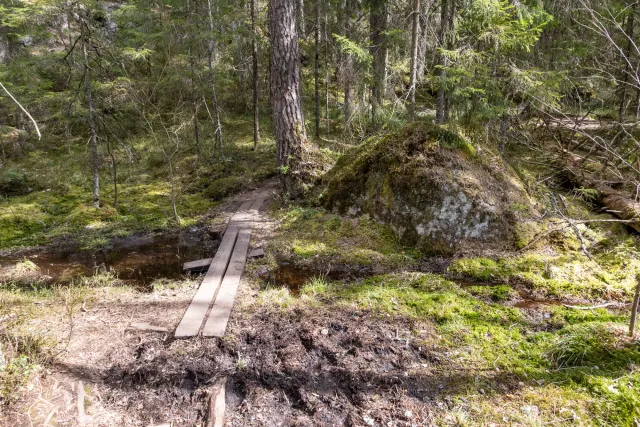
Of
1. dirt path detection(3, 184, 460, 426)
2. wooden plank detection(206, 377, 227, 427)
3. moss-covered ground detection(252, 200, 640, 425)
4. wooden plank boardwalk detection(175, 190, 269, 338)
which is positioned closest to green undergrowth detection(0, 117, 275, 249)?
wooden plank boardwalk detection(175, 190, 269, 338)

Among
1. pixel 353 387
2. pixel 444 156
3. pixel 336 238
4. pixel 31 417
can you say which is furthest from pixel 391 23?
pixel 31 417

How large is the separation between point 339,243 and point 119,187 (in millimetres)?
11328

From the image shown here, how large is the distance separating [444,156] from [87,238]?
9584mm

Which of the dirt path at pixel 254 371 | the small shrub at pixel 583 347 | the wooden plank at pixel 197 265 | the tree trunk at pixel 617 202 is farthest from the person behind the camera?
the wooden plank at pixel 197 265

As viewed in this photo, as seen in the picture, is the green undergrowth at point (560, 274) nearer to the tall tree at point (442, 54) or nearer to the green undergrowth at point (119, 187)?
the tall tree at point (442, 54)

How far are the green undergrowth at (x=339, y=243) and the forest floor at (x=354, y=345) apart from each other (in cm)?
8

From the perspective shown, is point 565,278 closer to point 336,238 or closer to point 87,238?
point 336,238

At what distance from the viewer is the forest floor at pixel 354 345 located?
363 centimetres

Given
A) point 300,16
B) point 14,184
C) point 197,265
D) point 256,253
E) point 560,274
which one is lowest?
point 197,265

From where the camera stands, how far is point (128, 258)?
8328 mm

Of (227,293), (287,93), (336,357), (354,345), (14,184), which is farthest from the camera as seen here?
(14,184)

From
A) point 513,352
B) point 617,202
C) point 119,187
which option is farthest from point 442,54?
point 119,187

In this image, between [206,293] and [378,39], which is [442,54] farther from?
[206,293]

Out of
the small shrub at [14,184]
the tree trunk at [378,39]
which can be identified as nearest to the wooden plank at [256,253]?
the tree trunk at [378,39]
